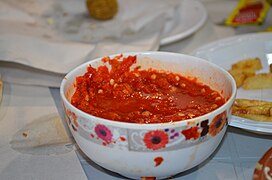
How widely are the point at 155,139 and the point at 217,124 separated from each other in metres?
0.13

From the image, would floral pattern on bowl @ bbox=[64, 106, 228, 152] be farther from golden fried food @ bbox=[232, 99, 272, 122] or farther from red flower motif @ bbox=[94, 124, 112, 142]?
golden fried food @ bbox=[232, 99, 272, 122]

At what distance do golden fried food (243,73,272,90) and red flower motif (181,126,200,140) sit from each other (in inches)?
16.5

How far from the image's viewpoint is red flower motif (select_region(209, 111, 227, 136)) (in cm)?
77

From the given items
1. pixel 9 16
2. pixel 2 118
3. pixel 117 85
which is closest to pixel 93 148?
pixel 117 85

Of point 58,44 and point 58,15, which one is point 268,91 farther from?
point 58,15

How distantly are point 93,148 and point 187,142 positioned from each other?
0.17 metres

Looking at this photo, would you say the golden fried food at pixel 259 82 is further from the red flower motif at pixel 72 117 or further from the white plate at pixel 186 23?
the red flower motif at pixel 72 117

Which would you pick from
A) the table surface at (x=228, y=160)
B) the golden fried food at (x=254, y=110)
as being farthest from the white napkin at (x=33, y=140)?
the golden fried food at (x=254, y=110)

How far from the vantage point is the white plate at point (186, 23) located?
142 cm

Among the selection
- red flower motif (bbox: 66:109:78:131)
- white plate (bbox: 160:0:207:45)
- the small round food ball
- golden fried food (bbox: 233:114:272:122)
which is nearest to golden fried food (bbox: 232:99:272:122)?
golden fried food (bbox: 233:114:272:122)

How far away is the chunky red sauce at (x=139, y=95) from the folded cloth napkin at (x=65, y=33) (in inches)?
11.2

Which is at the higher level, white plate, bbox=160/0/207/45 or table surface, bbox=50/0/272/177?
table surface, bbox=50/0/272/177

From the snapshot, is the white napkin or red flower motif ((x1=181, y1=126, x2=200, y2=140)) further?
the white napkin

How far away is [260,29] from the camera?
1627 millimetres
